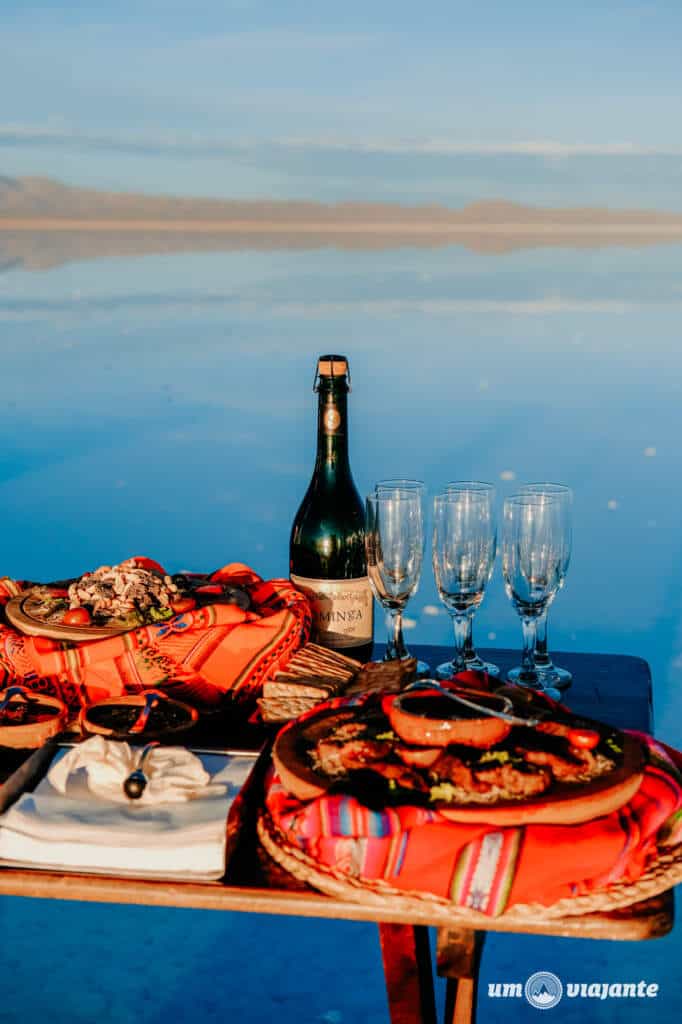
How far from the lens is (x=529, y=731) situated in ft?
4.19

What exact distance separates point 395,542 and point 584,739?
52cm

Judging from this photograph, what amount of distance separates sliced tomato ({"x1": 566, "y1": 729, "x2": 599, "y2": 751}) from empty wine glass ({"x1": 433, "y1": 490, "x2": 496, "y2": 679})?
0.49 m

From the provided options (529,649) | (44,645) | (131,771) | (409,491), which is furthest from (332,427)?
(131,771)

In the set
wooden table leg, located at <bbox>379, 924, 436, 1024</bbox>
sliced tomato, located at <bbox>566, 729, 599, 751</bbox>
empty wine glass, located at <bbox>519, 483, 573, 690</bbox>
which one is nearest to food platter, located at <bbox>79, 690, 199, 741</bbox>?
wooden table leg, located at <bbox>379, 924, 436, 1024</bbox>

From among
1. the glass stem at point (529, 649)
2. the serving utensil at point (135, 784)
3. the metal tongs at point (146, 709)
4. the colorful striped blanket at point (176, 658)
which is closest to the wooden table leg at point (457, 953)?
the serving utensil at point (135, 784)

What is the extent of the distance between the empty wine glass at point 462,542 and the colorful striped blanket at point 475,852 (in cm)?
58

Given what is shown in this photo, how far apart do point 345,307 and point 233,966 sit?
A: 684cm

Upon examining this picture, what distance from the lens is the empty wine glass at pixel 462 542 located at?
170 cm

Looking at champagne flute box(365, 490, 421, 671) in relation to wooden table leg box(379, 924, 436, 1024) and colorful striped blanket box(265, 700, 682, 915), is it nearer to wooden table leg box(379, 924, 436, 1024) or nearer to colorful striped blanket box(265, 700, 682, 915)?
wooden table leg box(379, 924, 436, 1024)

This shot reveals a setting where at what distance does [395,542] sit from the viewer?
5.57ft

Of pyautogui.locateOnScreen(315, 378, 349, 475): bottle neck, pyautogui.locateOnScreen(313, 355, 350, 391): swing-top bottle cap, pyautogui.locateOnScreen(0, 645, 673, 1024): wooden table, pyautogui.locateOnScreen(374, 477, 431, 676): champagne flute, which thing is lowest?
pyautogui.locateOnScreen(0, 645, 673, 1024): wooden table

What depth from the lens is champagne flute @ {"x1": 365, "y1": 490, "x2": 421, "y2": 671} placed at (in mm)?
1694

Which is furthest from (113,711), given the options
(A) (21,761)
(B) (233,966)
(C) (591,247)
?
(C) (591,247)

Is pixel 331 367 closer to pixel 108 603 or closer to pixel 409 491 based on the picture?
pixel 409 491
